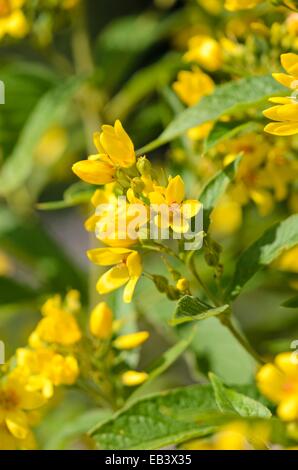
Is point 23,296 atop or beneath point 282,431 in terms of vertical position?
beneath

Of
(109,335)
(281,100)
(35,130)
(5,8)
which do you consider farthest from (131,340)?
(5,8)

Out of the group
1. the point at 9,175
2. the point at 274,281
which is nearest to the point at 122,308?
the point at 274,281

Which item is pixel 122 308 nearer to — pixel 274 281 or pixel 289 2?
pixel 274 281

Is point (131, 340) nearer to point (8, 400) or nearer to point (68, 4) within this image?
point (8, 400)

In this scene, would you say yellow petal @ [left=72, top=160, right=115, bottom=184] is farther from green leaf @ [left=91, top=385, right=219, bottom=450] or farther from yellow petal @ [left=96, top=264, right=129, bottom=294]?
green leaf @ [left=91, top=385, right=219, bottom=450]

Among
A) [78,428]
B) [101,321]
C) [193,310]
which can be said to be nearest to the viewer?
[193,310]

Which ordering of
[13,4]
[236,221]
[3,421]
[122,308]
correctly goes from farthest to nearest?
[236,221] → [13,4] → [122,308] → [3,421]

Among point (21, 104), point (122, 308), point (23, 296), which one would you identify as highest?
point (21, 104)
